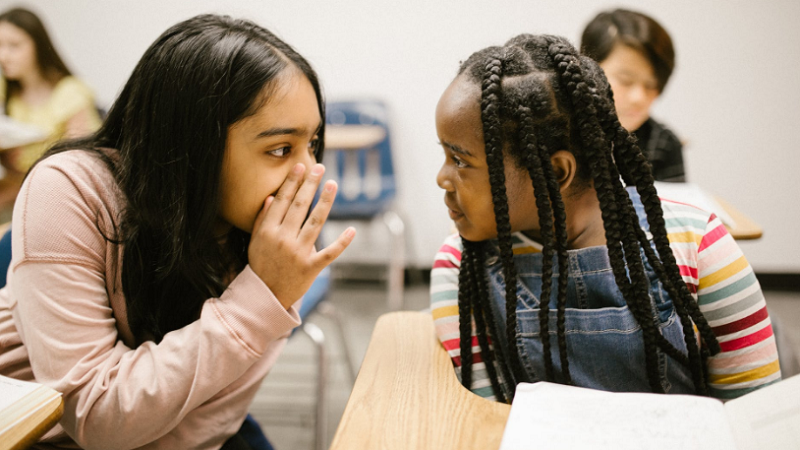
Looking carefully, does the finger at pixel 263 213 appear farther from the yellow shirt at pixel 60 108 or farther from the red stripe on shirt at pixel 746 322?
the yellow shirt at pixel 60 108

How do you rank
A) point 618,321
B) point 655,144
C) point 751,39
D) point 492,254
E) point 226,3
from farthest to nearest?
1. point 226,3
2. point 751,39
3. point 655,144
4. point 492,254
5. point 618,321

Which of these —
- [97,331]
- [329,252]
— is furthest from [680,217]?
[97,331]

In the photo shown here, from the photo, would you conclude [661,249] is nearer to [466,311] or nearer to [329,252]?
[466,311]

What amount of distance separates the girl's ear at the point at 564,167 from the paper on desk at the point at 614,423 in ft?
1.00

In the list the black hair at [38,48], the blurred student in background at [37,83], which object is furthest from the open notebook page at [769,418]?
the black hair at [38,48]

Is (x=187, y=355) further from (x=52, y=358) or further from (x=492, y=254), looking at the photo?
(x=492, y=254)

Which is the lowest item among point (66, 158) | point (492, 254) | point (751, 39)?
point (492, 254)

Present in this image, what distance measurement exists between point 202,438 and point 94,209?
40cm

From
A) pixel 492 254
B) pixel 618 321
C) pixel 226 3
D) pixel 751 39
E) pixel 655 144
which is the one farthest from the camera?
pixel 226 3

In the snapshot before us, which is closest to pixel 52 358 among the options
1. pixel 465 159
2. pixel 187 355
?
pixel 187 355

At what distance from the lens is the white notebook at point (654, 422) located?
492 millimetres

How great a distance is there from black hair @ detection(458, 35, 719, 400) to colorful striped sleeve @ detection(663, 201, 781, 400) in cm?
4

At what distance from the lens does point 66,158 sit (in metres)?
0.84

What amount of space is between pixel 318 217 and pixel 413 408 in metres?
0.34
